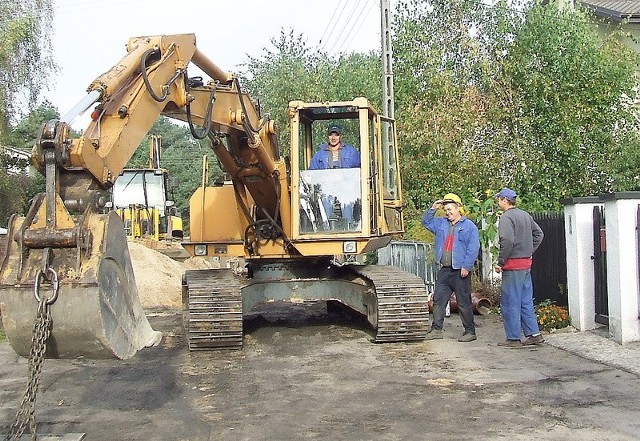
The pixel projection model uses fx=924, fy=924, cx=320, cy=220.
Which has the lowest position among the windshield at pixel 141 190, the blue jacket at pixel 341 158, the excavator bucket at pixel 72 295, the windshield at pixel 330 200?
the excavator bucket at pixel 72 295

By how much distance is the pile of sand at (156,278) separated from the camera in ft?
56.0

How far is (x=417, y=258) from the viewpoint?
49.8 ft

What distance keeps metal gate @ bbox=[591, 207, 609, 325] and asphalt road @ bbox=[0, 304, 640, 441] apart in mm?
1036

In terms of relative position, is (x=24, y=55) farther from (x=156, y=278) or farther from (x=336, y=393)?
(x=336, y=393)

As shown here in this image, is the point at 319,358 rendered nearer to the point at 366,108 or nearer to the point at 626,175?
the point at 366,108

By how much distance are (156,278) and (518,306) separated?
9388 millimetres

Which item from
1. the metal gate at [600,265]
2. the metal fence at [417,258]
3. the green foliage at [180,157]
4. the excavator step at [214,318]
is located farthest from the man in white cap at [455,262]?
the green foliage at [180,157]

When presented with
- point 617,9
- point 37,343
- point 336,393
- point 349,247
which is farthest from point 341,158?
point 617,9

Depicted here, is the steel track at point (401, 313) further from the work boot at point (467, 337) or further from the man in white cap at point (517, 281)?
the man in white cap at point (517, 281)

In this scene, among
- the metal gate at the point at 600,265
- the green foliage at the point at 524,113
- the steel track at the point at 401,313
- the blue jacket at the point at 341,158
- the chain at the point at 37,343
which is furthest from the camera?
the green foliage at the point at 524,113

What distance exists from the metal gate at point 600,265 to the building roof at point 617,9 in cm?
1544

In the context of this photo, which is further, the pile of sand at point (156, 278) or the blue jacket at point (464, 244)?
the pile of sand at point (156, 278)

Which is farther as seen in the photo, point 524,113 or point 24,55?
point 24,55

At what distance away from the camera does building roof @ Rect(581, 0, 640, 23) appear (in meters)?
25.4
